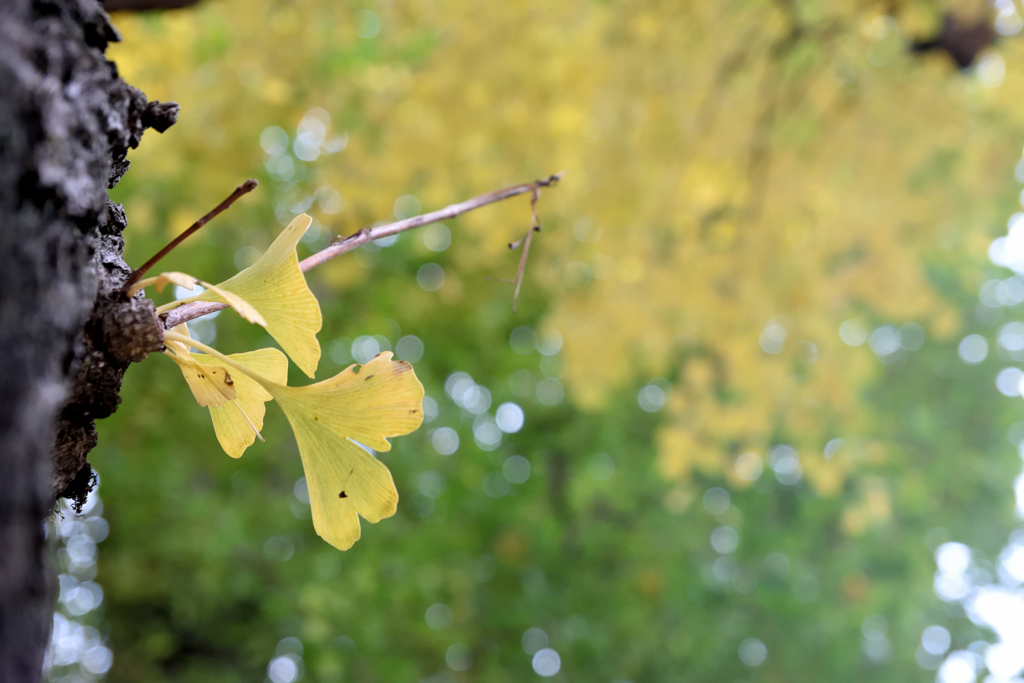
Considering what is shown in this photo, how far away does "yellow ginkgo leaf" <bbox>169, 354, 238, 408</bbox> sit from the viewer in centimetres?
29

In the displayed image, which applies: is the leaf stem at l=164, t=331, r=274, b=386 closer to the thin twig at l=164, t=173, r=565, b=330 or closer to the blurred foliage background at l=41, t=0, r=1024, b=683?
the thin twig at l=164, t=173, r=565, b=330

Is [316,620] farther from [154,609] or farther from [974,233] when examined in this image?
[974,233]

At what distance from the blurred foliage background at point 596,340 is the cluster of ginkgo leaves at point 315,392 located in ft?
3.30

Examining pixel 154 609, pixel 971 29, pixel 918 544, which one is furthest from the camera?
pixel 918 544

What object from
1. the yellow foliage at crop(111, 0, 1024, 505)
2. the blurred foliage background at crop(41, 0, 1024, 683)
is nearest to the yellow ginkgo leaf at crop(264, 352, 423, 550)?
the blurred foliage background at crop(41, 0, 1024, 683)

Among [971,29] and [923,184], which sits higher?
[971,29]

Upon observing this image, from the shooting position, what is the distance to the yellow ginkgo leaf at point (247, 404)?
318mm

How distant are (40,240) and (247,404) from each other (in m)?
0.15

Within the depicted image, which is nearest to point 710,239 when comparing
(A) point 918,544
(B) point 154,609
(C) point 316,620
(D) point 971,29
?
(D) point 971,29

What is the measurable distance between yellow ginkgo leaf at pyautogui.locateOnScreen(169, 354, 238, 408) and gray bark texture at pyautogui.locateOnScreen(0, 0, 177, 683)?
0.14ft

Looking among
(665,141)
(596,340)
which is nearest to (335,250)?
(665,141)

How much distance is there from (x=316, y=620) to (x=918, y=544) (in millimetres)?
2323

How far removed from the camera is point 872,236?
169 centimetres

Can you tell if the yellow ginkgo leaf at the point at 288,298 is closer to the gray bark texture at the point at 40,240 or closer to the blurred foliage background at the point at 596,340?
the gray bark texture at the point at 40,240
